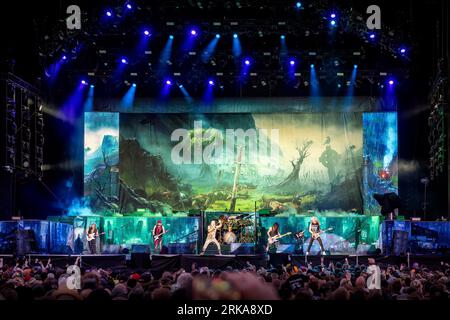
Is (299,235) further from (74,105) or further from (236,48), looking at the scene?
(74,105)

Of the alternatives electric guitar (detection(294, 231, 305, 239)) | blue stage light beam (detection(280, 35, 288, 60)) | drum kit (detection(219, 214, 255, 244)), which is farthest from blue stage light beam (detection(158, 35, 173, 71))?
electric guitar (detection(294, 231, 305, 239))

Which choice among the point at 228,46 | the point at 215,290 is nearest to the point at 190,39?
the point at 228,46

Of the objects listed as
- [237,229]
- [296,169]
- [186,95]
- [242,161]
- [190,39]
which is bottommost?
[237,229]

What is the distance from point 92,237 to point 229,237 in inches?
180

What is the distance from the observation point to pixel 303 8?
22.5 meters

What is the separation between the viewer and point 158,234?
2405cm

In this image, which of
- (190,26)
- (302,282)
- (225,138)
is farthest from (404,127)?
(302,282)

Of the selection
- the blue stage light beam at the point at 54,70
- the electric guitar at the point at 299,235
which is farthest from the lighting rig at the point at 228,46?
the electric guitar at the point at 299,235

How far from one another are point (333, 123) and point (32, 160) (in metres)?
11.5

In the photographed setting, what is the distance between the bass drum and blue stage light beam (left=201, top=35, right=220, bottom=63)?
235 inches

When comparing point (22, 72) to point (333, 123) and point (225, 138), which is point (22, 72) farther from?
point (333, 123)

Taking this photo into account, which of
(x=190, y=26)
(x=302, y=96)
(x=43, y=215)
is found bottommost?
(x=43, y=215)

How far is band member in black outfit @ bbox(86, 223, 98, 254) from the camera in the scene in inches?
942

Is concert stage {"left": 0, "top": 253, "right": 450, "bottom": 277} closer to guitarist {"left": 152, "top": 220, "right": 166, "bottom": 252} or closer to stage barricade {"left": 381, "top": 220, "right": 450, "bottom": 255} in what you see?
stage barricade {"left": 381, "top": 220, "right": 450, "bottom": 255}
